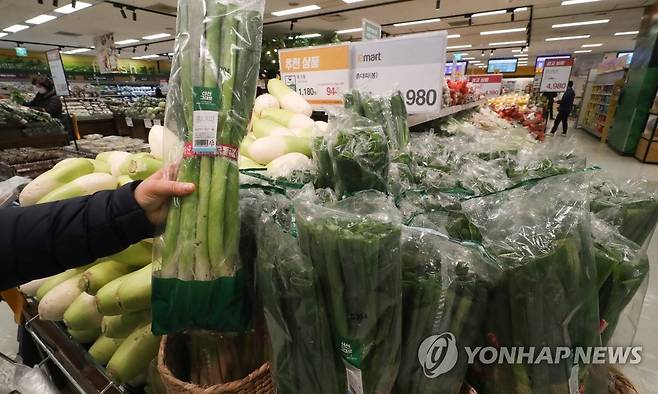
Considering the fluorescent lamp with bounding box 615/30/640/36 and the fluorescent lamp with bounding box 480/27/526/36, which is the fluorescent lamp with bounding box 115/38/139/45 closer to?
the fluorescent lamp with bounding box 480/27/526/36

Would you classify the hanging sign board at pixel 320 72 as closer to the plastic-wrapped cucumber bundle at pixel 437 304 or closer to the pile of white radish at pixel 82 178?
the pile of white radish at pixel 82 178

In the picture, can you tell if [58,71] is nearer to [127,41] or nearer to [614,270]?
[614,270]

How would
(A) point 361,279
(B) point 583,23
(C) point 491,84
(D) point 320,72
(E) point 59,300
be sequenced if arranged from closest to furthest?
1. (A) point 361,279
2. (E) point 59,300
3. (D) point 320,72
4. (C) point 491,84
5. (B) point 583,23

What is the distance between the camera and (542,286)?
0.57 meters

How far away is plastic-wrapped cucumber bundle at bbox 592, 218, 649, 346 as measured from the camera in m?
0.63

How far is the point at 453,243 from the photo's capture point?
1.96 ft

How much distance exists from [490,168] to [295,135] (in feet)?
2.05

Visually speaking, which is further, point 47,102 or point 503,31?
point 503,31

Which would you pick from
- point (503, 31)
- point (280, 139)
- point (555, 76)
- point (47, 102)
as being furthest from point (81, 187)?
point (503, 31)

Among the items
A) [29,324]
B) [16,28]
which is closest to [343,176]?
[29,324]

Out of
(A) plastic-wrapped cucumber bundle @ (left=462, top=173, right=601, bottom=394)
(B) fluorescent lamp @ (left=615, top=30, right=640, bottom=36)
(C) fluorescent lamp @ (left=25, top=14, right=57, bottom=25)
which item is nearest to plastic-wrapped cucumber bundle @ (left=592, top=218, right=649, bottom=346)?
(A) plastic-wrapped cucumber bundle @ (left=462, top=173, right=601, bottom=394)

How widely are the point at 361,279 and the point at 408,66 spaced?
1.48 meters

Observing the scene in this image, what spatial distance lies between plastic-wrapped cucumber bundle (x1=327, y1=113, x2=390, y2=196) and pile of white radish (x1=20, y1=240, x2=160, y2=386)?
1.72 feet

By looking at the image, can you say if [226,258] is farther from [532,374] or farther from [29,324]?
[29,324]
